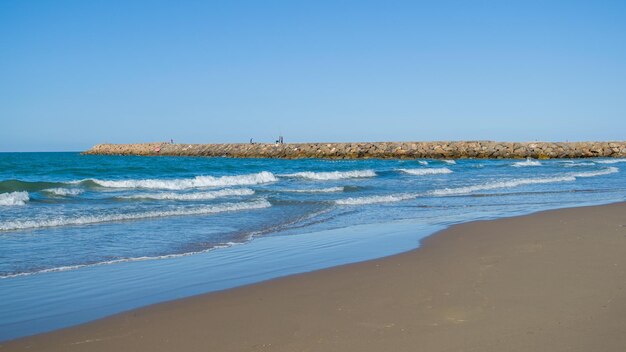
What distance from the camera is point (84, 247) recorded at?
8.33 m

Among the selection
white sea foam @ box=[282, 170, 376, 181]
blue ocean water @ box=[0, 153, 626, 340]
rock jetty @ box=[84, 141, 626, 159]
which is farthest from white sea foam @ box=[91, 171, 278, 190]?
rock jetty @ box=[84, 141, 626, 159]

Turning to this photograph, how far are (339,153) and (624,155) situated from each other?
27.6m

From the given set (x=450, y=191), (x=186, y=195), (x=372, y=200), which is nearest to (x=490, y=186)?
(x=450, y=191)

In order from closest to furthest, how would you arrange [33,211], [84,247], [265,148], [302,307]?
1. [302,307]
2. [84,247]
3. [33,211]
4. [265,148]

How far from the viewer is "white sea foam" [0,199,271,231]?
1062 centimetres

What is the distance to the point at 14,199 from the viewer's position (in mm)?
15039

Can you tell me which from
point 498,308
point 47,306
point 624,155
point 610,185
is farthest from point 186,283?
point 624,155

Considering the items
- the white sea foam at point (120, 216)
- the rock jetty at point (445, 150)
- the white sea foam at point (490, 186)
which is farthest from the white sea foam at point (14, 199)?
the rock jetty at point (445, 150)

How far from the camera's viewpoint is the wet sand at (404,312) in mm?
3719

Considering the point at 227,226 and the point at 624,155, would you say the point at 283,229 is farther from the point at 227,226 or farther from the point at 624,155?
the point at 624,155

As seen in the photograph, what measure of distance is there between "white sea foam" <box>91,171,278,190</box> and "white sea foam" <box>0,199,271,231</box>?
338 inches

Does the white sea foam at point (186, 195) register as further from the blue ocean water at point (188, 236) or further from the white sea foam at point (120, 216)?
the white sea foam at point (120, 216)

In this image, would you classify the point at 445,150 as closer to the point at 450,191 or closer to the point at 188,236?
the point at 450,191

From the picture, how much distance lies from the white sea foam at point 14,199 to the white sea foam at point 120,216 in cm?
405
